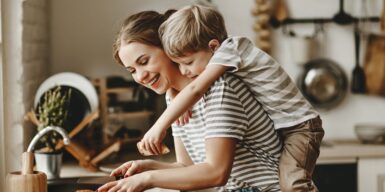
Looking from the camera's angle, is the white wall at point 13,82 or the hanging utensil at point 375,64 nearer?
the white wall at point 13,82

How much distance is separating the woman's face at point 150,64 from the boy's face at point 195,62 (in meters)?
0.06

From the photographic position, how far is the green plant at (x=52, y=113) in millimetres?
2422

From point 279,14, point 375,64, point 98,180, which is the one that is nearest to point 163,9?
point 279,14

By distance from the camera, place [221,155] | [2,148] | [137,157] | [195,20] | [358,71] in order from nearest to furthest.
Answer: [221,155] < [195,20] < [2,148] < [137,157] < [358,71]

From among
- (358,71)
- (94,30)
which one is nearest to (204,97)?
(94,30)

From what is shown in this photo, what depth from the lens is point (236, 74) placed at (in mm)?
1470

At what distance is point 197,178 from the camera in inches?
53.8

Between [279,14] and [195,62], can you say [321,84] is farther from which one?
[195,62]

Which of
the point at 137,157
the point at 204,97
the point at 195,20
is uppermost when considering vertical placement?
the point at 195,20

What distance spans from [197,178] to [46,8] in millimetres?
1991

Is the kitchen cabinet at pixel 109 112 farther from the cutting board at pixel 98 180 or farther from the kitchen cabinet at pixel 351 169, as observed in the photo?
the cutting board at pixel 98 180

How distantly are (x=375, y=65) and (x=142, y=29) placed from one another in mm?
2040

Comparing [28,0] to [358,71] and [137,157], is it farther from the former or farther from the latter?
[358,71]

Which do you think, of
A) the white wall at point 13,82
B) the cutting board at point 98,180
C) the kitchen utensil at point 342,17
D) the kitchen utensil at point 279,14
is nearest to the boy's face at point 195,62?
the cutting board at point 98,180
